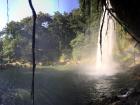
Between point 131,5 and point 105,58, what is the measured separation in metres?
46.9

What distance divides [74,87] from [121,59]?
73.2 ft

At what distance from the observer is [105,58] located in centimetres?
5362

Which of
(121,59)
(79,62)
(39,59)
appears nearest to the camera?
(121,59)

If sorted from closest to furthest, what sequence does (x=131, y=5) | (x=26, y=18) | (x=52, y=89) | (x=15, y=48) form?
(x=131, y=5), (x=52, y=89), (x=15, y=48), (x=26, y=18)

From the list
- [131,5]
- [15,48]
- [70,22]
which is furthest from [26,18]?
[131,5]

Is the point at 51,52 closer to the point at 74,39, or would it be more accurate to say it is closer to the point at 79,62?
the point at 74,39

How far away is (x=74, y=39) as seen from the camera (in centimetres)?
7119

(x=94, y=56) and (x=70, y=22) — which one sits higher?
(x=70, y=22)

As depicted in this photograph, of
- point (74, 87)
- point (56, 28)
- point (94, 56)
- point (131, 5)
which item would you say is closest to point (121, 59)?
point (94, 56)

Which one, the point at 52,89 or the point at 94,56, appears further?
the point at 94,56

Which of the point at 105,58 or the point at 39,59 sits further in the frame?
the point at 39,59

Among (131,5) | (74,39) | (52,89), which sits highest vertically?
(74,39)

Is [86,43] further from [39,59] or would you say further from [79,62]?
[39,59]

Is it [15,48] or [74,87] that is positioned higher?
[15,48]
